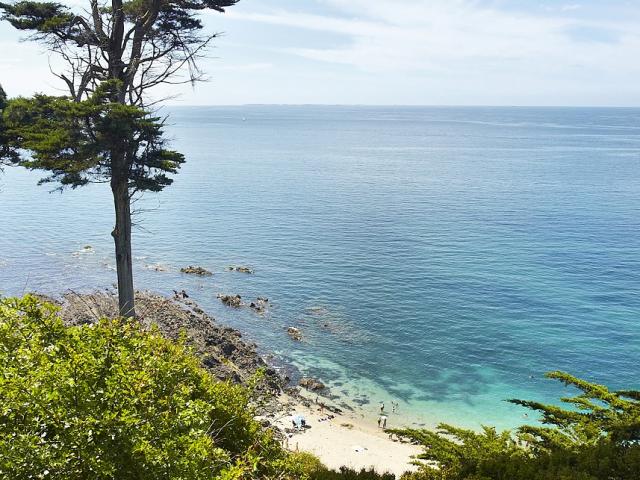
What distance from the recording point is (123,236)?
2305cm

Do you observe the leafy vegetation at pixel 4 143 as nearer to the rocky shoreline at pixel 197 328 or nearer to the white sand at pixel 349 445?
the rocky shoreline at pixel 197 328

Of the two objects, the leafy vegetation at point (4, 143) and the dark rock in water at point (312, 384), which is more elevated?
the leafy vegetation at point (4, 143)

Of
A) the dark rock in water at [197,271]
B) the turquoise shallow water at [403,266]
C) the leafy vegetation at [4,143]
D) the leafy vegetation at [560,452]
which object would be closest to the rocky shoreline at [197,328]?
the turquoise shallow water at [403,266]

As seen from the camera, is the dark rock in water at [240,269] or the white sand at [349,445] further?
the dark rock in water at [240,269]

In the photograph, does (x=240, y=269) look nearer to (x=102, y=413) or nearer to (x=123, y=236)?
(x=123, y=236)

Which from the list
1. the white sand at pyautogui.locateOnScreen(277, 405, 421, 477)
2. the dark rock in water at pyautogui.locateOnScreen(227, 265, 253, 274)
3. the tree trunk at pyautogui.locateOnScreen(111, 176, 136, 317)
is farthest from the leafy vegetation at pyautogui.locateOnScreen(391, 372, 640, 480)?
the dark rock in water at pyautogui.locateOnScreen(227, 265, 253, 274)

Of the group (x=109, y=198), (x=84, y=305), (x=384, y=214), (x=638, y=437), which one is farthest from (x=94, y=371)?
(x=109, y=198)

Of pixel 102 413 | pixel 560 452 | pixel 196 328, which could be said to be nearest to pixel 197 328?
pixel 196 328

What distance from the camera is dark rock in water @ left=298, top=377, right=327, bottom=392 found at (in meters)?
30.5

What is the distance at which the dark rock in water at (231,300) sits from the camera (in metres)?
41.3

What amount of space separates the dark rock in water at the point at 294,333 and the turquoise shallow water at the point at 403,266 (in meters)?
0.49

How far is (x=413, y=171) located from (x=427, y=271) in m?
60.3

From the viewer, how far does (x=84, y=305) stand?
123 feet

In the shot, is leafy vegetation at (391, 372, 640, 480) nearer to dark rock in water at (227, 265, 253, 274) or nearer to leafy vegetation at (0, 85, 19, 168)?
leafy vegetation at (0, 85, 19, 168)
